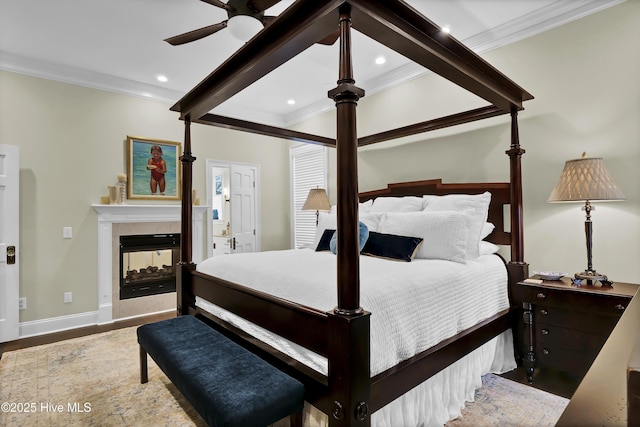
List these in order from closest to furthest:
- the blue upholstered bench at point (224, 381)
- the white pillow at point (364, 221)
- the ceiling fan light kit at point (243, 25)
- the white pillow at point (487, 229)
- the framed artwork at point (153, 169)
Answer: the blue upholstered bench at point (224, 381) < the ceiling fan light kit at point (243, 25) < the white pillow at point (487, 229) < the white pillow at point (364, 221) < the framed artwork at point (153, 169)

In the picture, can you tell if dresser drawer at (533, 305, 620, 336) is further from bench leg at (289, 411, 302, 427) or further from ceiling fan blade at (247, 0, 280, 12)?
ceiling fan blade at (247, 0, 280, 12)

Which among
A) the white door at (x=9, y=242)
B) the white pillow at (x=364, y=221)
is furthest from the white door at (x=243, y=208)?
the white door at (x=9, y=242)

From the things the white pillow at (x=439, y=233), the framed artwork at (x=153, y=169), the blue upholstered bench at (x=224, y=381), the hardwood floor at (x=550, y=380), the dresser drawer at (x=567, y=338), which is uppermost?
the framed artwork at (x=153, y=169)

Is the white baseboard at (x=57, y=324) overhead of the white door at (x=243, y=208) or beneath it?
beneath

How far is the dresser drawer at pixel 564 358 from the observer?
7.03ft

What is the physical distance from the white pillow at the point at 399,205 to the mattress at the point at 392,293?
0.84 meters

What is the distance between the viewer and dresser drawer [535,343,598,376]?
2.14m

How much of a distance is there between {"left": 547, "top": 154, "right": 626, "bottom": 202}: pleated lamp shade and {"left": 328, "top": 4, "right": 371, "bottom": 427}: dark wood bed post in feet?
5.68

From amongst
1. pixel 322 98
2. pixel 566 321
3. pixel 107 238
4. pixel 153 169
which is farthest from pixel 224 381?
pixel 322 98

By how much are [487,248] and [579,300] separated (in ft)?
2.70

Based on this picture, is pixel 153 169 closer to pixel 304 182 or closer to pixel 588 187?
pixel 304 182

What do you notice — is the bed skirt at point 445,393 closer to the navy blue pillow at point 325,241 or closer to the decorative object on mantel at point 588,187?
the decorative object on mantel at point 588,187

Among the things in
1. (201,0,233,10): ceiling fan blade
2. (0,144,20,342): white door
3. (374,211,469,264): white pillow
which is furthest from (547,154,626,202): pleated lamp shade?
(0,144,20,342): white door

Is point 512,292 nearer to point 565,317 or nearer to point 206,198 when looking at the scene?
point 565,317
